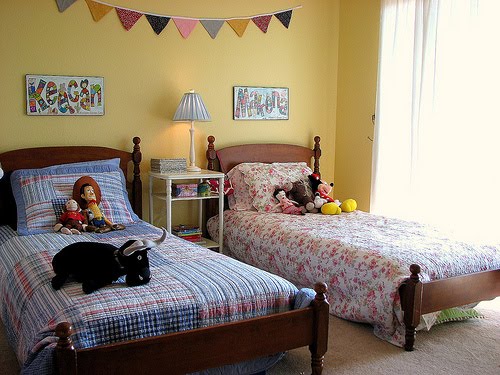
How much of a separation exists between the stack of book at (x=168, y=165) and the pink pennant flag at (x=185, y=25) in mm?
998

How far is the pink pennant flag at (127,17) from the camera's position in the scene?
414 centimetres

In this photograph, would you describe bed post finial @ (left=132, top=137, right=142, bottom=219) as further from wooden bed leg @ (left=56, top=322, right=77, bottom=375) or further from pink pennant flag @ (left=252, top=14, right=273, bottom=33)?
wooden bed leg @ (left=56, top=322, right=77, bottom=375)

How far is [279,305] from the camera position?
248 cm

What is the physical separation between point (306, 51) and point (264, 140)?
0.89m

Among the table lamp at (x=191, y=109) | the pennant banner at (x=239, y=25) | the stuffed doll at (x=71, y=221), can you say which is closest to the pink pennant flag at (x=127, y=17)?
the table lamp at (x=191, y=109)

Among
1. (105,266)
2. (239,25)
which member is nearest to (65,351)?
(105,266)

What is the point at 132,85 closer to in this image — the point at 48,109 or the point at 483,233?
the point at 48,109

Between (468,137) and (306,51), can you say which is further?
(306,51)

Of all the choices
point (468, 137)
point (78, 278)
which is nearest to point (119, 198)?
point (78, 278)

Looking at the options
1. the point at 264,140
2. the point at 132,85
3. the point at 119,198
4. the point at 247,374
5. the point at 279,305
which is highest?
the point at 132,85

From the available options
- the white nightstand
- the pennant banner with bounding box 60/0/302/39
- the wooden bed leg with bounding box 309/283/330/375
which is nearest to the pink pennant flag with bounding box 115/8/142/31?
the pennant banner with bounding box 60/0/302/39

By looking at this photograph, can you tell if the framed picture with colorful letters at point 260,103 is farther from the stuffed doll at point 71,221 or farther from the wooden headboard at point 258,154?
the stuffed doll at point 71,221

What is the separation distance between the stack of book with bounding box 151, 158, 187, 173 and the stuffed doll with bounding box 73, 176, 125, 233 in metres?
0.62

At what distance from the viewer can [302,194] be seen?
173 inches
